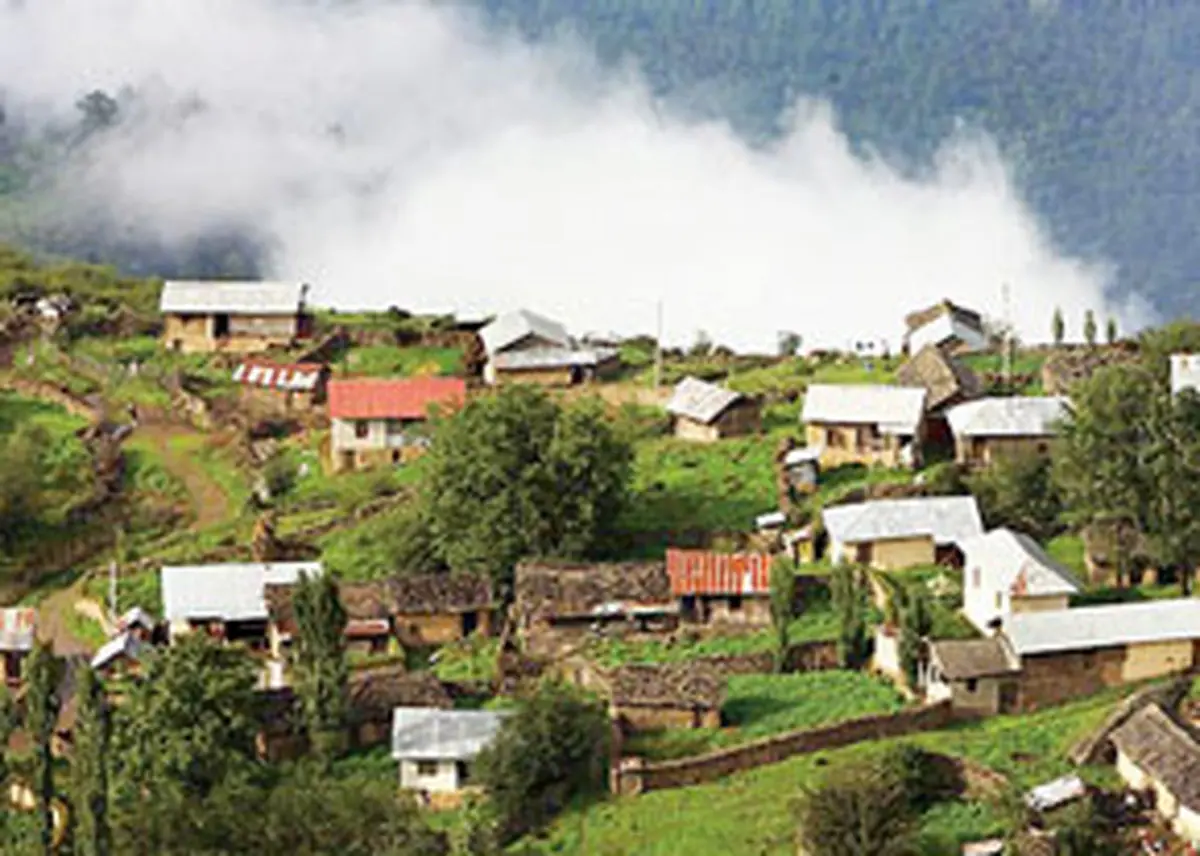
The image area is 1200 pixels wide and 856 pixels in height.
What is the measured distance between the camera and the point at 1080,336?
12406cm

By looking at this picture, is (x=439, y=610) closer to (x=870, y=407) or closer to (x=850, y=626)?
(x=850, y=626)

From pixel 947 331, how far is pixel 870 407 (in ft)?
51.0

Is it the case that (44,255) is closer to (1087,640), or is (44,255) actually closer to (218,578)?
(218,578)

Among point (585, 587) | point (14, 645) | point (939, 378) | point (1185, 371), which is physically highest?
point (939, 378)

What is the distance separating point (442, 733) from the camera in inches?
2450

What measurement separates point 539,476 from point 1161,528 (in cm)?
1846

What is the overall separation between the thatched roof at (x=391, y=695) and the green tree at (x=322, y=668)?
82 cm

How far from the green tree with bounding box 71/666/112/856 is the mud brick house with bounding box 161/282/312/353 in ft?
157

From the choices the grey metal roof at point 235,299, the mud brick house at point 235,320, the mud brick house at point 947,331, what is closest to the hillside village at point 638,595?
the mud brick house at point 947,331

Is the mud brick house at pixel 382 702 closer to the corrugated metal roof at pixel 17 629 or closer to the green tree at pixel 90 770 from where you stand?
the green tree at pixel 90 770

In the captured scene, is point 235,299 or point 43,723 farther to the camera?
point 235,299

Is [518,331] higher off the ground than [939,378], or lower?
higher

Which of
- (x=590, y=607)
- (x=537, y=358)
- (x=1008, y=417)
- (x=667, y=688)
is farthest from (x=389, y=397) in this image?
(x=667, y=688)

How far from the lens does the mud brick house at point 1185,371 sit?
7512cm
